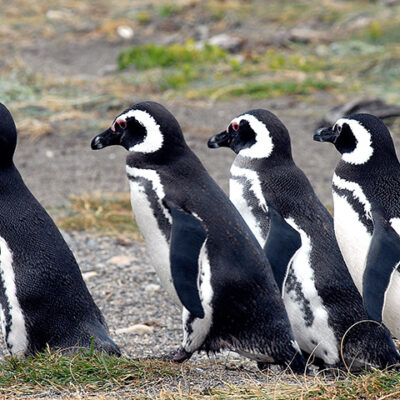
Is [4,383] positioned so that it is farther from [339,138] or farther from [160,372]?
[339,138]

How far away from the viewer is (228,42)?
12.4 m

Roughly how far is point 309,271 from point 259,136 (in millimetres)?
768

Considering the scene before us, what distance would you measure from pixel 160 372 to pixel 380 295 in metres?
0.92

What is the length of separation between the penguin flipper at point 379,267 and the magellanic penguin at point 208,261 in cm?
38

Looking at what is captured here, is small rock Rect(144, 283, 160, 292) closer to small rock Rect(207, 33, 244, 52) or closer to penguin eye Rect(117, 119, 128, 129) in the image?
penguin eye Rect(117, 119, 128, 129)

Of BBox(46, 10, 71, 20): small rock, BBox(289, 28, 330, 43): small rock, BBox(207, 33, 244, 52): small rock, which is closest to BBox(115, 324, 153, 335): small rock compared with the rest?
BBox(207, 33, 244, 52): small rock

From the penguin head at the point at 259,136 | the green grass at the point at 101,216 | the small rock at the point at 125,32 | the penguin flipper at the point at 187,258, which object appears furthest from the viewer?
the small rock at the point at 125,32

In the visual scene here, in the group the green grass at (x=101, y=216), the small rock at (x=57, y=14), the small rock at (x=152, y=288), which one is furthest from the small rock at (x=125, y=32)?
the small rock at (x=152, y=288)

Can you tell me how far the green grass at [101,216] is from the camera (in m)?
6.20

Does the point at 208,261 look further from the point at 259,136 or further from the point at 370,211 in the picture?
the point at 259,136

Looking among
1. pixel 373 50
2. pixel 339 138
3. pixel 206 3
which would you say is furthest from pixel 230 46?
pixel 339 138

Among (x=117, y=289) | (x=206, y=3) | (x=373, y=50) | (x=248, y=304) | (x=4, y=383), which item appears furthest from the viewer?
(x=206, y=3)

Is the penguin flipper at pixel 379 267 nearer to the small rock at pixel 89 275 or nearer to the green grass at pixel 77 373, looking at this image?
the green grass at pixel 77 373

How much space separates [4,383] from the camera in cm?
331
